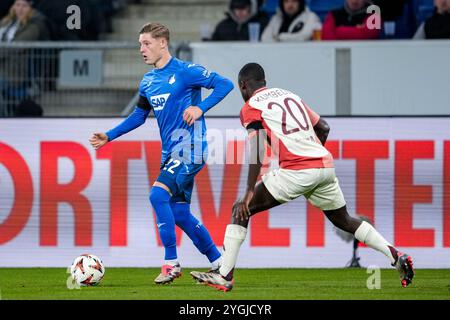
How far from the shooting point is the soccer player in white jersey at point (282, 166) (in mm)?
9570

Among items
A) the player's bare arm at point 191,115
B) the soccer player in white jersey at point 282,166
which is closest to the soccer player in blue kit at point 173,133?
the player's bare arm at point 191,115

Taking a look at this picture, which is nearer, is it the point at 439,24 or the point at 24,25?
the point at 439,24

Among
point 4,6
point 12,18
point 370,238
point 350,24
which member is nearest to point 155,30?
point 370,238

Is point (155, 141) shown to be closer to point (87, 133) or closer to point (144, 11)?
point (87, 133)

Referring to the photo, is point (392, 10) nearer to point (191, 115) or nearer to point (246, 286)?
point (191, 115)

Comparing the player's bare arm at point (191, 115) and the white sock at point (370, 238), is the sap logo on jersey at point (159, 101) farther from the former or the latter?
the white sock at point (370, 238)

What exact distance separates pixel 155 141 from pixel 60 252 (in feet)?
5.62

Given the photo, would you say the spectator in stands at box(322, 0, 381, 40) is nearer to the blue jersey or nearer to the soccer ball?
the blue jersey

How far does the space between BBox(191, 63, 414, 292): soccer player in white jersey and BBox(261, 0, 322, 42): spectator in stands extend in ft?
18.7

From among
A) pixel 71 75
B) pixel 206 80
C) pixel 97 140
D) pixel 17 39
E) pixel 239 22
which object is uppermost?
pixel 239 22

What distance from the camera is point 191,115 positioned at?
10352 mm

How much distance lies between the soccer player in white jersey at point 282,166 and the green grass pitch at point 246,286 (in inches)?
10.9

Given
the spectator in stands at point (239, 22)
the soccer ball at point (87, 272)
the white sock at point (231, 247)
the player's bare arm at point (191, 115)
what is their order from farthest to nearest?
1. the spectator in stands at point (239, 22)
2. the soccer ball at point (87, 272)
3. the player's bare arm at point (191, 115)
4. the white sock at point (231, 247)

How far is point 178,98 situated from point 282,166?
156cm
